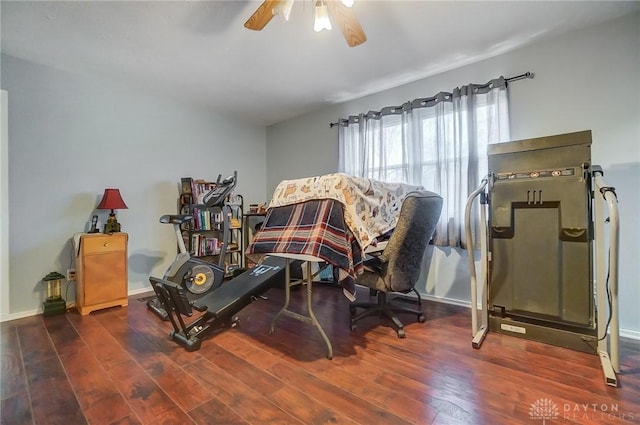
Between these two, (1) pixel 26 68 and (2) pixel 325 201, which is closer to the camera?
(2) pixel 325 201

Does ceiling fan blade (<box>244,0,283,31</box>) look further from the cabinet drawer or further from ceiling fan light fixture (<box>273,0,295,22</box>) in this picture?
the cabinet drawer

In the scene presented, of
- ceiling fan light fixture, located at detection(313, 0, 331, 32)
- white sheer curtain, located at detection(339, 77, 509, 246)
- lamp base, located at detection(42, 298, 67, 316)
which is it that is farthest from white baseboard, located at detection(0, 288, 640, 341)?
ceiling fan light fixture, located at detection(313, 0, 331, 32)

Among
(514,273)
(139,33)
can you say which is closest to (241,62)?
(139,33)

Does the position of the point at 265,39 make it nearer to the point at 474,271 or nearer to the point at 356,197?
Answer: the point at 356,197

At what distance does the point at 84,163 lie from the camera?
124 inches

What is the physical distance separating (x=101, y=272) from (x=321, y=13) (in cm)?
308

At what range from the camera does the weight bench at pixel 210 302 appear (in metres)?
2.00

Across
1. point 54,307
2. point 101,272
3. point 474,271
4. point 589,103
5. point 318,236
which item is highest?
point 589,103

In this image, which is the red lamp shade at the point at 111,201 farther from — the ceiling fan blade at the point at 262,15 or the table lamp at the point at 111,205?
the ceiling fan blade at the point at 262,15

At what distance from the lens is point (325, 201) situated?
5.91 feet

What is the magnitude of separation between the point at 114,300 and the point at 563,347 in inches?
155

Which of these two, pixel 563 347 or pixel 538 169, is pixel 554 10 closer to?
pixel 538 169

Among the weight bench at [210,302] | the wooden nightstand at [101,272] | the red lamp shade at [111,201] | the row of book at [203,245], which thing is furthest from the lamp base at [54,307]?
the weight bench at [210,302]
